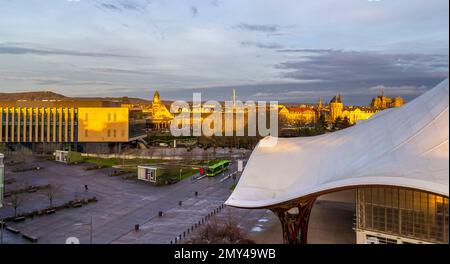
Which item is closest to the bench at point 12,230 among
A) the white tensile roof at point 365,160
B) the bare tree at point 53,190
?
the bare tree at point 53,190

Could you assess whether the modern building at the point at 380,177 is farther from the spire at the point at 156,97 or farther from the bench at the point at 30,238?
the spire at the point at 156,97

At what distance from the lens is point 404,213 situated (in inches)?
619

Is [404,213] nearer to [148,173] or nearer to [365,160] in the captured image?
[365,160]

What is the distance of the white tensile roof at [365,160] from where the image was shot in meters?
13.9

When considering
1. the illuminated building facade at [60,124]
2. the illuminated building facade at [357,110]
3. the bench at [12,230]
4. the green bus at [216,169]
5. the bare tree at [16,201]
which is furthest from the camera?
the illuminated building facade at [357,110]

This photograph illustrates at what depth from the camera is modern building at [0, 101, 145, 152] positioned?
5703 cm


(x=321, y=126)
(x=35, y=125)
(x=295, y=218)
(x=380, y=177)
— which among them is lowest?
(x=295, y=218)

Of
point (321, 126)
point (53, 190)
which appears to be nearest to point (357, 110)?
point (321, 126)

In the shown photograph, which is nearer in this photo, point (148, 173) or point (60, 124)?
point (148, 173)

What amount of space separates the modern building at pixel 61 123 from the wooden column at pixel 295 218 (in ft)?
149

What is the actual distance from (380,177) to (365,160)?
186 cm

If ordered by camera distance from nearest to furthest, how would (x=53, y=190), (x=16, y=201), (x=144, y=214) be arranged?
(x=16, y=201) < (x=144, y=214) < (x=53, y=190)

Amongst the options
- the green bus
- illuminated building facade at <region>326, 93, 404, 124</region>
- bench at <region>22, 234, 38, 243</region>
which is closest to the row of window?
the green bus

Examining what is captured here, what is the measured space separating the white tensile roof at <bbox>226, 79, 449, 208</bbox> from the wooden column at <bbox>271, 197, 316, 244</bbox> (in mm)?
740
